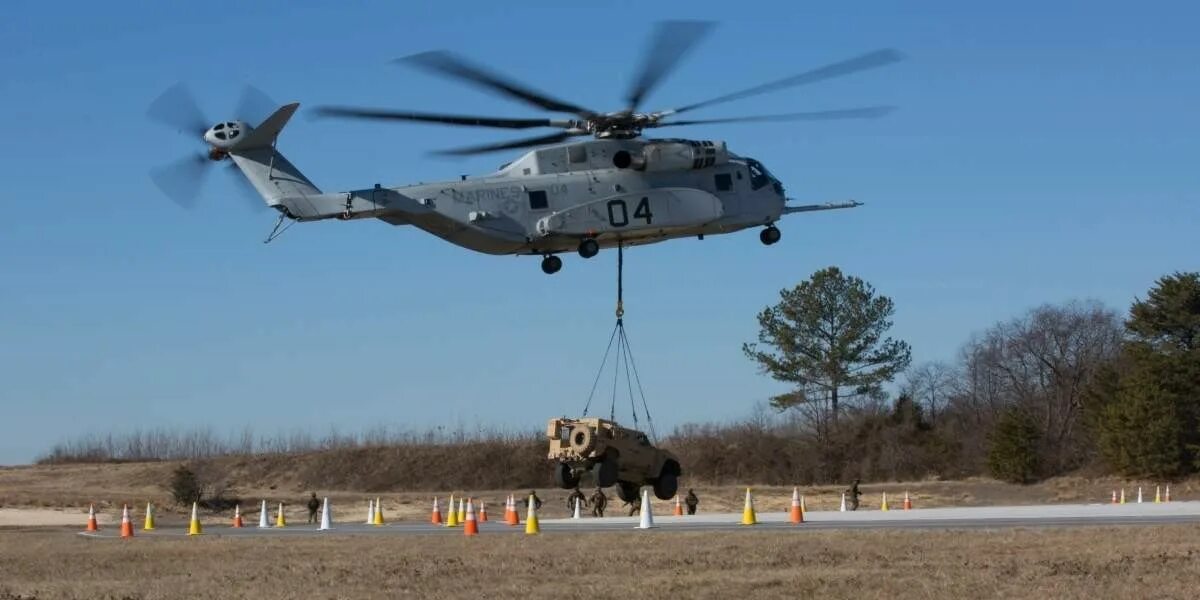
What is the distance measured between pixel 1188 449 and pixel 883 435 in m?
22.3

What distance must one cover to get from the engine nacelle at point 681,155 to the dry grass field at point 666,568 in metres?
12.8

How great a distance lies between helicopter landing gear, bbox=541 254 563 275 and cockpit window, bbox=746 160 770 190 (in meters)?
5.27

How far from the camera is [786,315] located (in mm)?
83625

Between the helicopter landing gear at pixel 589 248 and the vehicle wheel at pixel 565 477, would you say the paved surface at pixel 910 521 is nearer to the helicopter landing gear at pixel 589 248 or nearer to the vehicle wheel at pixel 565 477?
the vehicle wheel at pixel 565 477

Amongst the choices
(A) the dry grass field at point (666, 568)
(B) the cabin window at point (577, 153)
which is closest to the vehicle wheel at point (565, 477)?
(B) the cabin window at point (577, 153)

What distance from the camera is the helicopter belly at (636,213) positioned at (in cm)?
3571

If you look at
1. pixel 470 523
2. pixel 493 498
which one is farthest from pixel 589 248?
pixel 493 498

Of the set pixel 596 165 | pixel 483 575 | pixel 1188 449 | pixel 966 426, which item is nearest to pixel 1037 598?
pixel 483 575

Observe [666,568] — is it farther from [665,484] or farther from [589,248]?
[589,248]

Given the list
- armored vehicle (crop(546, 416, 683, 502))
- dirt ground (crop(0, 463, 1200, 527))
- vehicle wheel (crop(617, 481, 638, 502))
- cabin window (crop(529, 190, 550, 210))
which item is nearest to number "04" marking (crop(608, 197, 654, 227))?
cabin window (crop(529, 190, 550, 210))

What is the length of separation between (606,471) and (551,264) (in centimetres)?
600

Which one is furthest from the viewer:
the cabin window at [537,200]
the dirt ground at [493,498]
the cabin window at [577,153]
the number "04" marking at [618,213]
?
the dirt ground at [493,498]

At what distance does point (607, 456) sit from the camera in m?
32.9

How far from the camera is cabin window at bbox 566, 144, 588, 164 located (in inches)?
1427
